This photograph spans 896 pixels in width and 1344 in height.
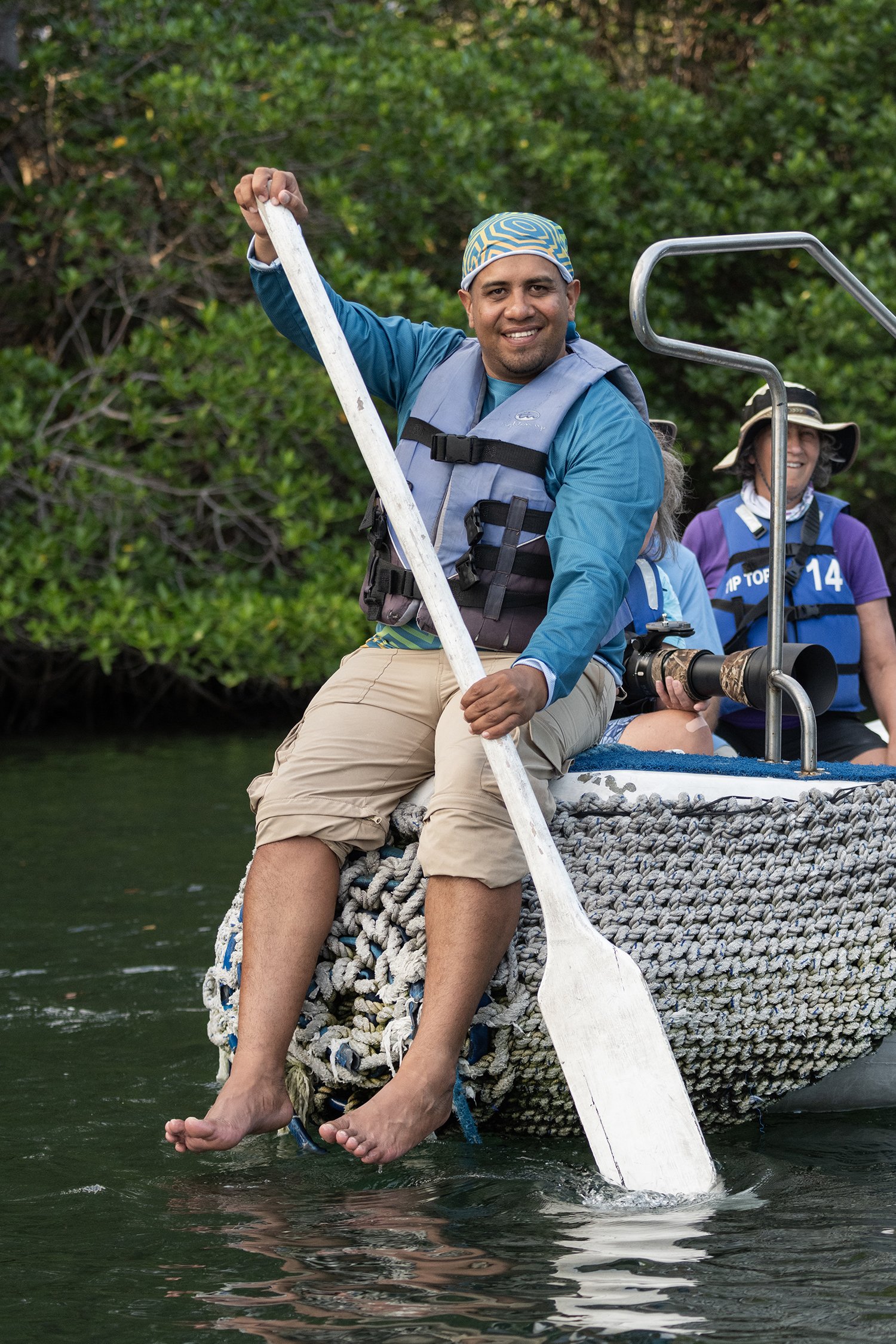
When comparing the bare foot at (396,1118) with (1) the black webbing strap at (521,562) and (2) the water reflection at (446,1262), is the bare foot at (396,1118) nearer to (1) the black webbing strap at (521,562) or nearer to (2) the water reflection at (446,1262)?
(2) the water reflection at (446,1262)

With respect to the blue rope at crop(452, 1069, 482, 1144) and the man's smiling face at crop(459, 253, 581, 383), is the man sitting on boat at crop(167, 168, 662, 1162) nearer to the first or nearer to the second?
the man's smiling face at crop(459, 253, 581, 383)

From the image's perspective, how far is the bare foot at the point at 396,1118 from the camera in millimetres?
2504

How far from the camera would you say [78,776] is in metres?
→ 7.76

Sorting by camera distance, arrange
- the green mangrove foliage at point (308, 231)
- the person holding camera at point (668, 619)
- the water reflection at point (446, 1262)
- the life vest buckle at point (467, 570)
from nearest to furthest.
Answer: the water reflection at point (446, 1262) → the life vest buckle at point (467, 570) → the person holding camera at point (668, 619) → the green mangrove foliage at point (308, 231)

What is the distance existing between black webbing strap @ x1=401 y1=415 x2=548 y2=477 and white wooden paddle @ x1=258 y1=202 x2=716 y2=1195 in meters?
0.30

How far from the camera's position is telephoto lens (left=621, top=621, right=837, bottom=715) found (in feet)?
10.3

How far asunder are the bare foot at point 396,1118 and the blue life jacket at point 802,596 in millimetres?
1962

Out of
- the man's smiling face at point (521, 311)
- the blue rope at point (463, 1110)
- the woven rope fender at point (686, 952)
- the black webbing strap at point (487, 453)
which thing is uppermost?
the man's smiling face at point (521, 311)

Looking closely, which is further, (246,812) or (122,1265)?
(246,812)

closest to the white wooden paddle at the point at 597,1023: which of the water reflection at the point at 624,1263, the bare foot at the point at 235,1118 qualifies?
the water reflection at the point at 624,1263

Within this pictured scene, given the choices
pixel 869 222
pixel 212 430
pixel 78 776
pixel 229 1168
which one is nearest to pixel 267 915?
pixel 229 1168

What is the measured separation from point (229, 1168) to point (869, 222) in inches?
410

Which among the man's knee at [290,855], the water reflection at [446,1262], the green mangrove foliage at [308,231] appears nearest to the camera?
the water reflection at [446,1262]

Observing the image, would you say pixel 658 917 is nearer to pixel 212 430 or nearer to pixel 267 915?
pixel 267 915
